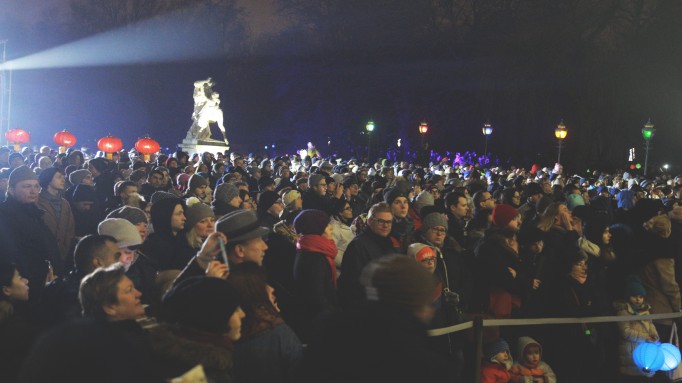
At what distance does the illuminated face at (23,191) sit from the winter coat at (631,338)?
5.99 m

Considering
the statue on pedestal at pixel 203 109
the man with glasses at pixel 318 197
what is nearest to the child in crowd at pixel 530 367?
the man with glasses at pixel 318 197

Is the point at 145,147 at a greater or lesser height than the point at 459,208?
lesser

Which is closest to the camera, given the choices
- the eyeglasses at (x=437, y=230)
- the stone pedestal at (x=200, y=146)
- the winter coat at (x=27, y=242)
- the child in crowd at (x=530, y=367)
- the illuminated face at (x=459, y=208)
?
the winter coat at (x=27, y=242)

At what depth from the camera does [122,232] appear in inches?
195

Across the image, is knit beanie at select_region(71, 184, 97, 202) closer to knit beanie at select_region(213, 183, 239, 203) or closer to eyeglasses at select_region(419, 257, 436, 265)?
knit beanie at select_region(213, 183, 239, 203)

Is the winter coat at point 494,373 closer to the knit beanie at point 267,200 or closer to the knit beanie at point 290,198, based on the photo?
the knit beanie at point 290,198

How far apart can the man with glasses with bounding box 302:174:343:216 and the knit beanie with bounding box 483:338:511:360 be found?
3.47 meters

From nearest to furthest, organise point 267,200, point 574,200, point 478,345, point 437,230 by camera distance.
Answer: point 478,345
point 437,230
point 267,200
point 574,200

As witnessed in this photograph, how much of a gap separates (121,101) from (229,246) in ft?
127

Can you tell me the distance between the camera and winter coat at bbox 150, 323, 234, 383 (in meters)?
2.88

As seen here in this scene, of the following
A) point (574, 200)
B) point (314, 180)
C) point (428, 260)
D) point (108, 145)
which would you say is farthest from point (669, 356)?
point (108, 145)

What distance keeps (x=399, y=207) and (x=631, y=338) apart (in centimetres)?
276

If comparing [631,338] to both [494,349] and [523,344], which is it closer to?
[523,344]

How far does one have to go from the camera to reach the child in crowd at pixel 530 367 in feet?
19.7
